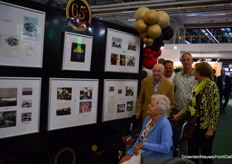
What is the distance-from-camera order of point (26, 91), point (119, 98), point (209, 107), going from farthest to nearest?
1. point (119, 98)
2. point (209, 107)
3. point (26, 91)

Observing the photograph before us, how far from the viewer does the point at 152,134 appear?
2221mm

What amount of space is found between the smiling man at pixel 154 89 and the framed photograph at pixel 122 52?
1.11 ft

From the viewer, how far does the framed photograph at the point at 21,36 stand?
2.04 metres

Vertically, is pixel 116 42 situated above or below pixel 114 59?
above

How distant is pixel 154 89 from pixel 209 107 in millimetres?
824

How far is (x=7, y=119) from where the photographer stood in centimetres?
212

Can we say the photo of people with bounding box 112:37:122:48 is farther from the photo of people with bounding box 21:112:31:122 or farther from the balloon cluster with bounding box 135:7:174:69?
the photo of people with bounding box 21:112:31:122

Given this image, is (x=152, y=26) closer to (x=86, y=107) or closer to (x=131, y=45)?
(x=131, y=45)

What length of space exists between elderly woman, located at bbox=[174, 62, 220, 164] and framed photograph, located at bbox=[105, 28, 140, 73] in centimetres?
99

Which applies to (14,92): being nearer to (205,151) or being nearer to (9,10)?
(9,10)

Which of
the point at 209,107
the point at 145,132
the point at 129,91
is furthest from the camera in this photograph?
the point at 129,91

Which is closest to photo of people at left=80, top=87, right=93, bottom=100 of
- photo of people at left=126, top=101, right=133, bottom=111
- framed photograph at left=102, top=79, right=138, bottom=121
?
framed photograph at left=102, top=79, right=138, bottom=121

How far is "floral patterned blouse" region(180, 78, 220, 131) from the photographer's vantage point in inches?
99.0

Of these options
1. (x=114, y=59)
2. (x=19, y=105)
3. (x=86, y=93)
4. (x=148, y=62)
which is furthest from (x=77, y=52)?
(x=148, y=62)
